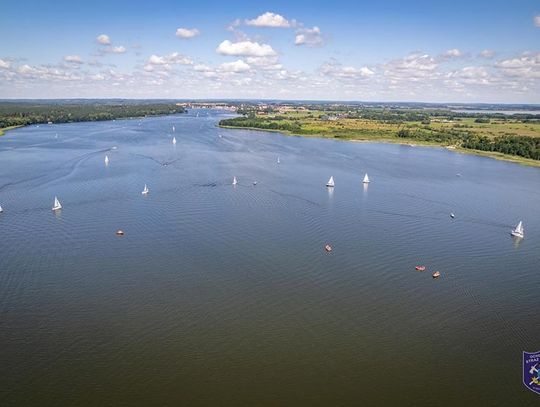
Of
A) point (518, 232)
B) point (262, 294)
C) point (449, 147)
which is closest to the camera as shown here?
point (262, 294)

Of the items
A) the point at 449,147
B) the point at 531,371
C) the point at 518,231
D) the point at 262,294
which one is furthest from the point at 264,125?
the point at 531,371

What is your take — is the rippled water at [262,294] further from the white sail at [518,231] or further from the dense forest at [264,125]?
the dense forest at [264,125]

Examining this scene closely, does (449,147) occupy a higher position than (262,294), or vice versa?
(449,147)

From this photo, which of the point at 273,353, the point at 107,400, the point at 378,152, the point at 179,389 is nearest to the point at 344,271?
the point at 273,353

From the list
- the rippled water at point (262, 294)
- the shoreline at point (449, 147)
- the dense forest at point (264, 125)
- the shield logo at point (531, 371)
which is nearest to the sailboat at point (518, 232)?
the rippled water at point (262, 294)

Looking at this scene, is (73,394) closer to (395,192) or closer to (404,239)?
(404,239)

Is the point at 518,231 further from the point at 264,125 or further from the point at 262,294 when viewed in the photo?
the point at 264,125
